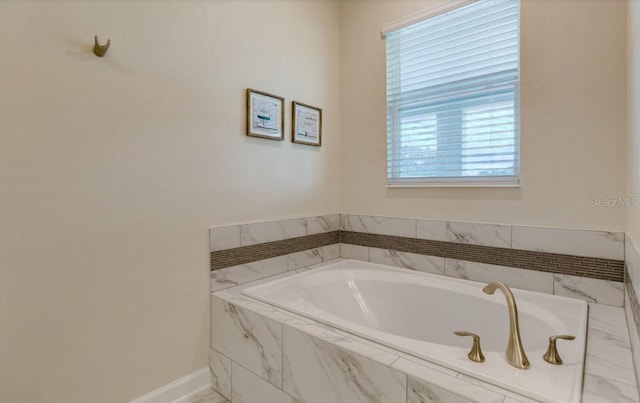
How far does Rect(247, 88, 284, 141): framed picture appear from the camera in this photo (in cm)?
200

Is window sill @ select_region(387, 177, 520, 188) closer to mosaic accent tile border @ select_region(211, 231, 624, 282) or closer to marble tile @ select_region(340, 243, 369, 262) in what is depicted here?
mosaic accent tile border @ select_region(211, 231, 624, 282)

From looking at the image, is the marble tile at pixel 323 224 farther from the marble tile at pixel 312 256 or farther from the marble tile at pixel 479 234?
the marble tile at pixel 479 234

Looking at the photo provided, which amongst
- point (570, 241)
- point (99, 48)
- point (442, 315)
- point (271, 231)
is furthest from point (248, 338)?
point (570, 241)

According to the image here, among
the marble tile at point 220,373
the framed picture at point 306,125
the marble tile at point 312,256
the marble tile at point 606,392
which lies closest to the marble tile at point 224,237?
the marble tile at point 312,256

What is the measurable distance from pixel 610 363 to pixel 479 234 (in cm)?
98

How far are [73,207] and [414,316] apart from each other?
1842 mm

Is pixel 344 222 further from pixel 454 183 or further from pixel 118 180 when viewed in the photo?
pixel 118 180

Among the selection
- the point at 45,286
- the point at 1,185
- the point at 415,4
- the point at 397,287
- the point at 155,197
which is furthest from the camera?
the point at 415,4

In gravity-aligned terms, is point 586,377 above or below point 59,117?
below

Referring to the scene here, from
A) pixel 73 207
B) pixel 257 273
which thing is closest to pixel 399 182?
pixel 257 273

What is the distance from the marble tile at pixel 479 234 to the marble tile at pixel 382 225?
27 cm

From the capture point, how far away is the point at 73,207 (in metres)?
1.36

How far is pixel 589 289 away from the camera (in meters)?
1.67

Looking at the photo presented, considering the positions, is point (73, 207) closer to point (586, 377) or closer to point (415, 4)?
point (586, 377)
